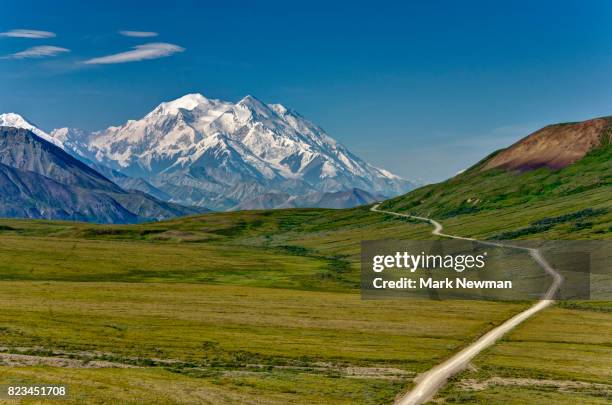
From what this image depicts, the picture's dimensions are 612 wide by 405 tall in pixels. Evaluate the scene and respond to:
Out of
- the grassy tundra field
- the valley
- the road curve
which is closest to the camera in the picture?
the grassy tundra field

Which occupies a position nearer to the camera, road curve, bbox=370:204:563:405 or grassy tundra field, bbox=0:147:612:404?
grassy tundra field, bbox=0:147:612:404

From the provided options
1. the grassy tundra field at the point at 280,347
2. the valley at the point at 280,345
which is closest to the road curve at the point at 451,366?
the valley at the point at 280,345

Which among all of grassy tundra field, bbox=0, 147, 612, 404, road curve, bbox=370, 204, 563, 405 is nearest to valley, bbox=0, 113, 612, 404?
grassy tundra field, bbox=0, 147, 612, 404

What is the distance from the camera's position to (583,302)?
15562 cm

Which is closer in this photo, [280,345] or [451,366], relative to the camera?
[451,366]

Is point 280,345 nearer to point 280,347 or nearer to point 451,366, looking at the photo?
point 280,347

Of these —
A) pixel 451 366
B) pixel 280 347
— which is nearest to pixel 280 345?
pixel 280 347

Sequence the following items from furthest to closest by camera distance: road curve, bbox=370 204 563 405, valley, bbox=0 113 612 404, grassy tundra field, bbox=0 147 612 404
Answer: valley, bbox=0 113 612 404 < road curve, bbox=370 204 563 405 < grassy tundra field, bbox=0 147 612 404

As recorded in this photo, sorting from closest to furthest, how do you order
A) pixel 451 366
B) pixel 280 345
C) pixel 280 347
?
pixel 451 366 < pixel 280 347 < pixel 280 345

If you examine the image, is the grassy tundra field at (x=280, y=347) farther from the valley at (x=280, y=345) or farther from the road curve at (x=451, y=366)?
the road curve at (x=451, y=366)

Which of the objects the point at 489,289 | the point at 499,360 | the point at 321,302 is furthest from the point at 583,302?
the point at 499,360

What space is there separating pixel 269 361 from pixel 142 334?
78.1ft

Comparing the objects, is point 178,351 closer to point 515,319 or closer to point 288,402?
point 288,402

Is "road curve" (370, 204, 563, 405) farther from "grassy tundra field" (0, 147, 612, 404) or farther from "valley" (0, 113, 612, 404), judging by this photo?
"grassy tundra field" (0, 147, 612, 404)
